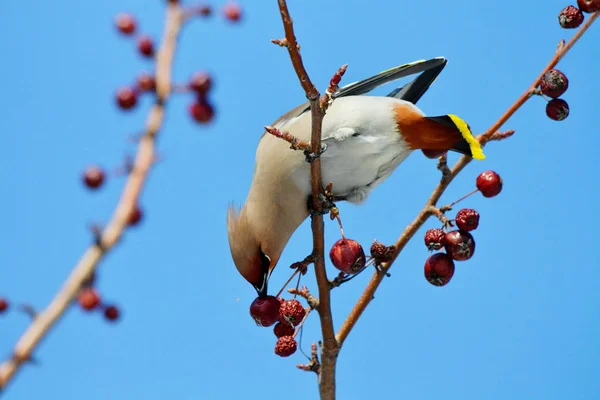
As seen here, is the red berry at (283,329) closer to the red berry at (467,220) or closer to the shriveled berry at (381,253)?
the shriveled berry at (381,253)

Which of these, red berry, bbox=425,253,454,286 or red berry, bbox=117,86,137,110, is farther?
red berry, bbox=425,253,454,286

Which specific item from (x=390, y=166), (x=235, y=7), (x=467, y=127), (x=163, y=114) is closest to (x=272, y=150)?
(x=390, y=166)

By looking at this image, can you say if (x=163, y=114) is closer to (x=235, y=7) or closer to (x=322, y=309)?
(x=235, y=7)

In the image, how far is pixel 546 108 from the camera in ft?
9.22

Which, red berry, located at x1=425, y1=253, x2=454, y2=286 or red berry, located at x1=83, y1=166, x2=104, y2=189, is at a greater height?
red berry, located at x1=425, y1=253, x2=454, y2=286

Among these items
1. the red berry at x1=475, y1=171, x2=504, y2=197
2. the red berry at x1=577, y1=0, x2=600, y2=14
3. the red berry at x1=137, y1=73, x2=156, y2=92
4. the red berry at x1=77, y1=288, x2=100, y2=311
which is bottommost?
the red berry at x1=77, y1=288, x2=100, y2=311

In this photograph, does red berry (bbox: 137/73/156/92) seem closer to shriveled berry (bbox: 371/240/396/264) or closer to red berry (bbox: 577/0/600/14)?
shriveled berry (bbox: 371/240/396/264)

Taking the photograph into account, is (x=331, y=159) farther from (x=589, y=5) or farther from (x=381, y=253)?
(x=589, y=5)

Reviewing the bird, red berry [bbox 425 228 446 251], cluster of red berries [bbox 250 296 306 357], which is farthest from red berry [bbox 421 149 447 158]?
cluster of red berries [bbox 250 296 306 357]

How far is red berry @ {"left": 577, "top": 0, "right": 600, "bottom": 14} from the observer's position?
101 inches

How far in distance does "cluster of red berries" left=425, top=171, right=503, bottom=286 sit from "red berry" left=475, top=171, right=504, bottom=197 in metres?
0.19

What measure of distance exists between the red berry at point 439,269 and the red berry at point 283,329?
55 centimetres

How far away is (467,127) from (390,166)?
49 centimetres

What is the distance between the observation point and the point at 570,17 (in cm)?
263
